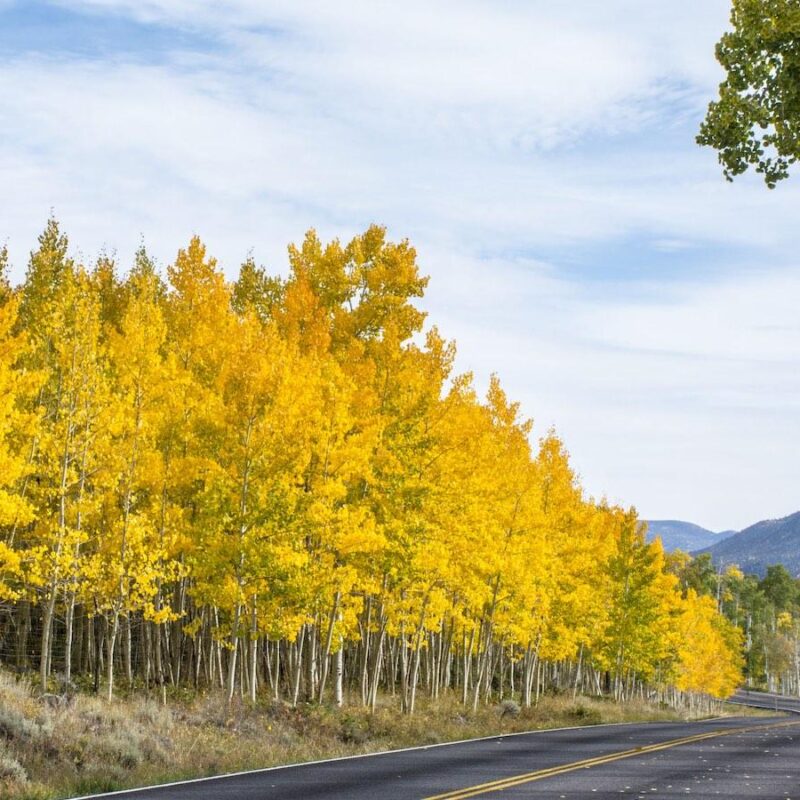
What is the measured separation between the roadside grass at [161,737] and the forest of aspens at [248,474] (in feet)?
6.39

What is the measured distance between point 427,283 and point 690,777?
63.0ft

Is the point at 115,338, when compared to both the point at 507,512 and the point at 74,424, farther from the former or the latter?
the point at 507,512

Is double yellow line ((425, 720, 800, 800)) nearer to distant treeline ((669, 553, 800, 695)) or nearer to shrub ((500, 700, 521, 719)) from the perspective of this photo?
shrub ((500, 700, 521, 719))

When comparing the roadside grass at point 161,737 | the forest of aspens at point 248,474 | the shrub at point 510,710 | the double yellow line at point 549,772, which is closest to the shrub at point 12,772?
the roadside grass at point 161,737

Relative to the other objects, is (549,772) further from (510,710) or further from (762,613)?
(762,613)

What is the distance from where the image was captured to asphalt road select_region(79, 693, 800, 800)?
14.1 metres

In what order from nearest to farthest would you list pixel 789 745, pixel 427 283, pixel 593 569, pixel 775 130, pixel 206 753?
pixel 775 130 → pixel 206 753 → pixel 789 745 → pixel 427 283 → pixel 593 569

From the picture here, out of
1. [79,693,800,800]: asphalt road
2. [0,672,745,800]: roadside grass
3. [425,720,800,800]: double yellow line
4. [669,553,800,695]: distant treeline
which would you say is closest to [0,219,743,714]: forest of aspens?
[0,672,745,800]: roadside grass

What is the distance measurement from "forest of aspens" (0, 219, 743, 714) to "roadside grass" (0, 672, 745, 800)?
1946mm

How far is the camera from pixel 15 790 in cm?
1323

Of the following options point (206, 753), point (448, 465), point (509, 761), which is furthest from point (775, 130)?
point (448, 465)

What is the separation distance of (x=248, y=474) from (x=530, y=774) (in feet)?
34.5

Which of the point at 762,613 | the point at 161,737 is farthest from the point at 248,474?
the point at 762,613

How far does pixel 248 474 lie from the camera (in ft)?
79.7
